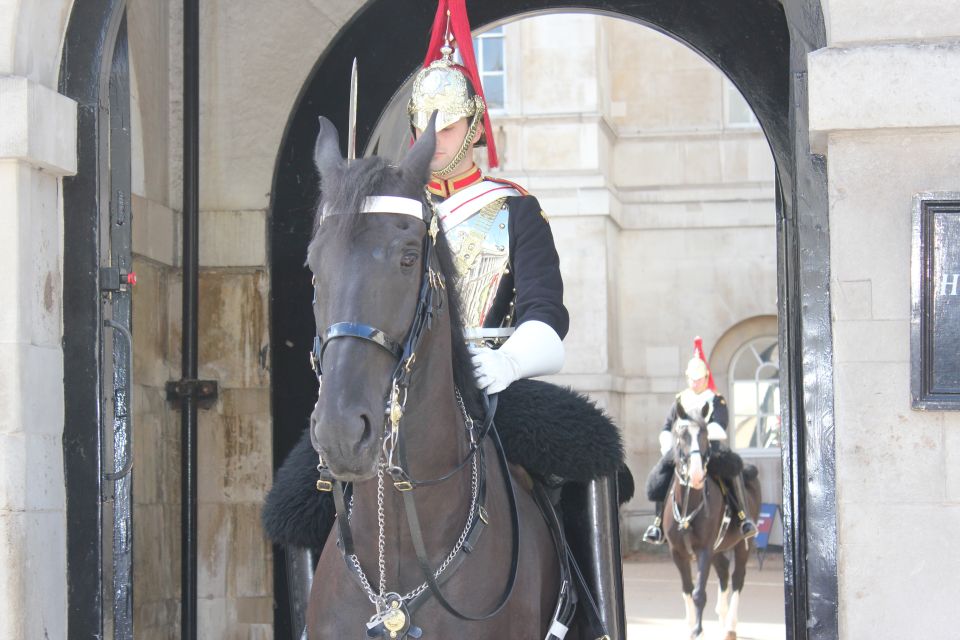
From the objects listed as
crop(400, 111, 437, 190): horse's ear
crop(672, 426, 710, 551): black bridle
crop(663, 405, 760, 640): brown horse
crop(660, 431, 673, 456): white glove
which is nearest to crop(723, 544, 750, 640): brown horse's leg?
crop(663, 405, 760, 640): brown horse

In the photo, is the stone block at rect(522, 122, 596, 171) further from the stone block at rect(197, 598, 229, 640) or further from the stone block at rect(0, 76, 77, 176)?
the stone block at rect(0, 76, 77, 176)

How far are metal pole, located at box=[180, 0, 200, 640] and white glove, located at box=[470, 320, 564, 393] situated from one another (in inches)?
115

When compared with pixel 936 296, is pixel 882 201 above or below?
above

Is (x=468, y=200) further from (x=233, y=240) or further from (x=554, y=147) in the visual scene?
(x=554, y=147)

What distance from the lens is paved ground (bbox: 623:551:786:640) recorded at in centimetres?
1351

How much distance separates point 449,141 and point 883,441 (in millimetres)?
1647

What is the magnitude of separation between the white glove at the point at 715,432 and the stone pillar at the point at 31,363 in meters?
9.63

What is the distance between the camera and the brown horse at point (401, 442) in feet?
12.1

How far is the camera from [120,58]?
5770mm

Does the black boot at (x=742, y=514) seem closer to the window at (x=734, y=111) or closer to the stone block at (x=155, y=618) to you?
the stone block at (x=155, y=618)

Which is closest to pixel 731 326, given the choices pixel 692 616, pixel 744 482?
pixel 744 482

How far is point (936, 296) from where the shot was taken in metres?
A: 4.44

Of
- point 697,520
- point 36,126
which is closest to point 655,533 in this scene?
point 697,520

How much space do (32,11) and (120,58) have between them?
2.13 feet
